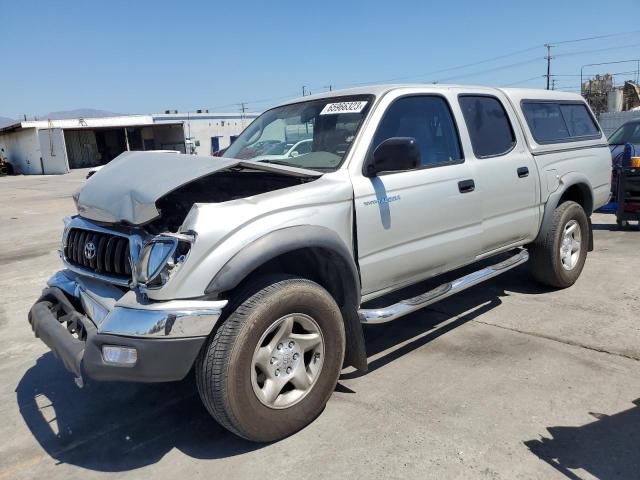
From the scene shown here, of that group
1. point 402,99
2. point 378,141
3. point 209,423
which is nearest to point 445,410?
point 209,423

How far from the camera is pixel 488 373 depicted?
3.56 m

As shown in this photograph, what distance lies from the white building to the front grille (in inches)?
1392

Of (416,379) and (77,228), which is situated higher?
(77,228)

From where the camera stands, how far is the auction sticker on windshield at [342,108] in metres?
3.63

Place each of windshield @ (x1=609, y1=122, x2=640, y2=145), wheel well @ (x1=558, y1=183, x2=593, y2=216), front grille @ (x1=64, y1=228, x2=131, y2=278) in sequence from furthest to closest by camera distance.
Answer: windshield @ (x1=609, y1=122, x2=640, y2=145) < wheel well @ (x1=558, y1=183, x2=593, y2=216) < front grille @ (x1=64, y1=228, x2=131, y2=278)

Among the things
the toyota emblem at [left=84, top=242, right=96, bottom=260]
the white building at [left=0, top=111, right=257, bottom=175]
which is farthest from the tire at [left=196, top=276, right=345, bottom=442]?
the white building at [left=0, top=111, right=257, bottom=175]

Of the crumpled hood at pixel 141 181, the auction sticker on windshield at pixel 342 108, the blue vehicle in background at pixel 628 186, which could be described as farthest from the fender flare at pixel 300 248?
the blue vehicle in background at pixel 628 186

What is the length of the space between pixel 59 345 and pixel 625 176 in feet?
25.9

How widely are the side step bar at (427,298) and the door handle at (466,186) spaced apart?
0.71 metres

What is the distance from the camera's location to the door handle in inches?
154

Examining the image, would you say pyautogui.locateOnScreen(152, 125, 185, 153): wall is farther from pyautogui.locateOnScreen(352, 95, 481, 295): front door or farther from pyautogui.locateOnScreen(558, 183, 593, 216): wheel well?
pyautogui.locateOnScreen(352, 95, 481, 295): front door

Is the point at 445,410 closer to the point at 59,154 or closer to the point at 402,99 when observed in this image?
the point at 402,99

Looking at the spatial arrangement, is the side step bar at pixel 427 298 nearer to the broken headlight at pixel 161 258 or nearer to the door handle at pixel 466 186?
the door handle at pixel 466 186

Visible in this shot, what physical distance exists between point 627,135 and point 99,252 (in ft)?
31.6
